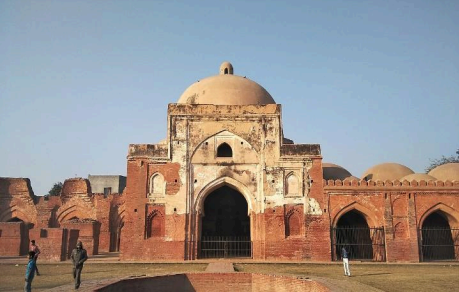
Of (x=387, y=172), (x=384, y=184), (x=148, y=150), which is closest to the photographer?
(x=148, y=150)

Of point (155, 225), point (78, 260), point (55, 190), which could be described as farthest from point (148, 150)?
point (55, 190)

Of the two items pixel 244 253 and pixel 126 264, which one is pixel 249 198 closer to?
pixel 244 253

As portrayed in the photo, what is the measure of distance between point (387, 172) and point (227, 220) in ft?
28.8

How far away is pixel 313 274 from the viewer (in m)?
12.1

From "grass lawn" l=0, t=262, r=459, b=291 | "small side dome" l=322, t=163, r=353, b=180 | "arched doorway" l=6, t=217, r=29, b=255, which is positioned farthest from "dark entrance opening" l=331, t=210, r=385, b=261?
"arched doorway" l=6, t=217, r=29, b=255

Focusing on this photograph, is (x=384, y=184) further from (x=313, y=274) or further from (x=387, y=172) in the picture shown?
(x=313, y=274)

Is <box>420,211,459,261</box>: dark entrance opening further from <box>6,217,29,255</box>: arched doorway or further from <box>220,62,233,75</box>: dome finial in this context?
<box>6,217,29,255</box>: arched doorway

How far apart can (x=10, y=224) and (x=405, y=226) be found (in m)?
17.3

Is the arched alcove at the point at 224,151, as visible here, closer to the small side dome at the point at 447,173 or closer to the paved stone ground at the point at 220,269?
the paved stone ground at the point at 220,269

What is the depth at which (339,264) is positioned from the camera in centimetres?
1543

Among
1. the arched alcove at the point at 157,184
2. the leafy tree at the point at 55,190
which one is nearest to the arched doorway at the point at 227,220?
the arched alcove at the point at 157,184

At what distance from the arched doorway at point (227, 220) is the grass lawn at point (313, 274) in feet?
14.2

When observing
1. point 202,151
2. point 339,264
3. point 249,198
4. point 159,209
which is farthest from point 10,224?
point 339,264

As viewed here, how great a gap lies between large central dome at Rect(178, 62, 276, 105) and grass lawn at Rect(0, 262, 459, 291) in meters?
8.01
